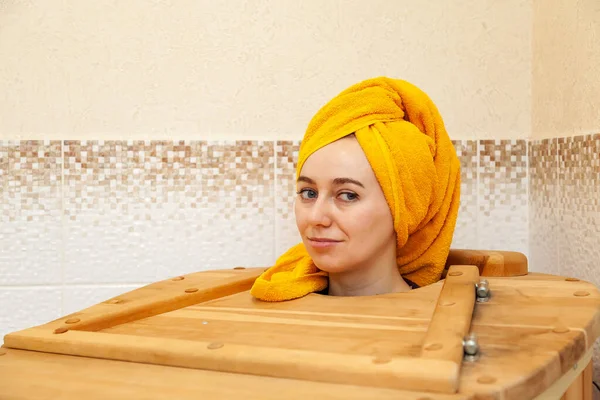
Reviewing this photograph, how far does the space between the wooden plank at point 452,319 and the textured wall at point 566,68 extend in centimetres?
43

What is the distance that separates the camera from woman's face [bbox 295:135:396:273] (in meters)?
0.96

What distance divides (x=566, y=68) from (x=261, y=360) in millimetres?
926

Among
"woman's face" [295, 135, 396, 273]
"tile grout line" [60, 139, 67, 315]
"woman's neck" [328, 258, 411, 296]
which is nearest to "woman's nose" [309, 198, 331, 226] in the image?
"woman's face" [295, 135, 396, 273]

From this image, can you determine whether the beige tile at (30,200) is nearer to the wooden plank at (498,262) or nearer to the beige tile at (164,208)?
the beige tile at (164,208)

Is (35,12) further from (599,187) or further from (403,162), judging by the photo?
(599,187)

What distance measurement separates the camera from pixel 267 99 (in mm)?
1382

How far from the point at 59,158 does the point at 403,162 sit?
79cm

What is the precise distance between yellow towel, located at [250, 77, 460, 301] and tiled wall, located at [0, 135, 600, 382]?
12.8 inches

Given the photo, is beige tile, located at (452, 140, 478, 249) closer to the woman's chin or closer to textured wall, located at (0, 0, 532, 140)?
textured wall, located at (0, 0, 532, 140)

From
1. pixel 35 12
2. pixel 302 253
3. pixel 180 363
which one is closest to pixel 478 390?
pixel 180 363

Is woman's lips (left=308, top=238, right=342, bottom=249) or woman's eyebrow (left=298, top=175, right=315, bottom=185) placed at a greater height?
woman's eyebrow (left=298, top=175, right=315, bottom=185)

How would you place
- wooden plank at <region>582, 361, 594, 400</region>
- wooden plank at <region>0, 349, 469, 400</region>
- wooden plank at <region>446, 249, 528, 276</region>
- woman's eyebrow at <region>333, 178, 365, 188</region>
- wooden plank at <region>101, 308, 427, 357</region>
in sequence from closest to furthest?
wooden plank at <region>0, 349, 469, 400</region>
wooden plank at <region>101, 308, 427, 357</region>
wooden plank at <region>582, 361, 594, 400</region>
woman's eyebrow at <region>333, 178, 365, 188</region>
wooden plank at <region>446, 249, 528, 276</region>

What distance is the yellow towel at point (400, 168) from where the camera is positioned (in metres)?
0.97

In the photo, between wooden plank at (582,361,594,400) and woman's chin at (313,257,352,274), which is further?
woman's chin at (313,257,352,274)
